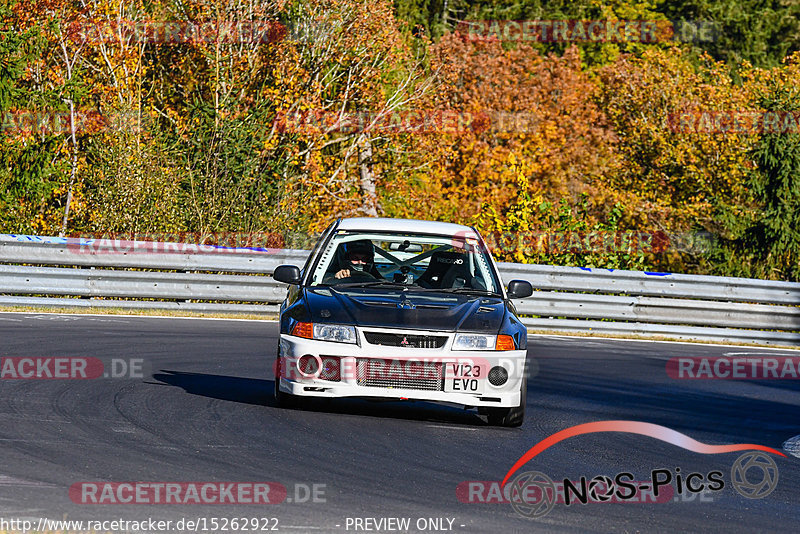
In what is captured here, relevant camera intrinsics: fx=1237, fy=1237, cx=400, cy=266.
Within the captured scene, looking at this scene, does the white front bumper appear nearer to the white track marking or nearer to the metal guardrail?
the white track marking

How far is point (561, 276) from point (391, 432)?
11.1 metres

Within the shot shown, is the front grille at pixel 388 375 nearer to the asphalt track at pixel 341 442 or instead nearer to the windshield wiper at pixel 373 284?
the asphalt track at pixel 341 442

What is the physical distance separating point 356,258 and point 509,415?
6.33ft

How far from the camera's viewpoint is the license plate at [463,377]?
8820mm

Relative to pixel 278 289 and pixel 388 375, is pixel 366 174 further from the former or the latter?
pixel 388 375

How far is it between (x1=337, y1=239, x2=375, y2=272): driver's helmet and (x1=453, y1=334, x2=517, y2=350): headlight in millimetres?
1578

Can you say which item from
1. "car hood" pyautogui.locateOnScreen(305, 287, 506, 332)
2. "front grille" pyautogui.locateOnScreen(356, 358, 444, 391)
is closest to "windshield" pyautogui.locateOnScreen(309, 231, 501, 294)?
"car hood" pyautogui.locateOnScreen(305, 287, 506, 332)

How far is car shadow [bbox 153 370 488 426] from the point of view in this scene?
9.77 metres

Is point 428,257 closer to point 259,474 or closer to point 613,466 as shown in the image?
point 613,466

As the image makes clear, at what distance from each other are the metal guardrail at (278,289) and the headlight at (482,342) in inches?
389

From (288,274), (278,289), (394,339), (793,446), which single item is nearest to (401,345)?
(394,339)

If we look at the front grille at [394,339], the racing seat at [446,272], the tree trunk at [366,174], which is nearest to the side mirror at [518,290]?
the racing seat at [446,272]

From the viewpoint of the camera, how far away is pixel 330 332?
29.1 ft

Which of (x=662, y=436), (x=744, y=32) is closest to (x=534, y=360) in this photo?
(x=662, y=436)
